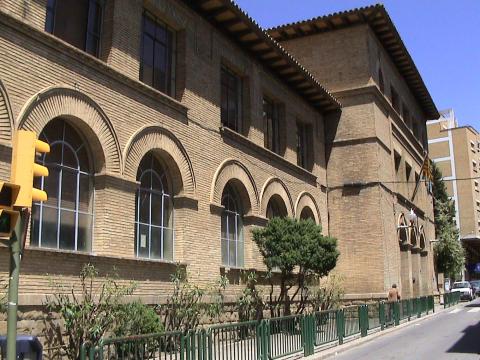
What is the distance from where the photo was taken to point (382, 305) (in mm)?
19062

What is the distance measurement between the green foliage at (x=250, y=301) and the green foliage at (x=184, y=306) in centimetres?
196

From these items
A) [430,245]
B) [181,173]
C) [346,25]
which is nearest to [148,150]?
[181,173]

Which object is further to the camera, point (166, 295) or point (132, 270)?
point (166, 295)

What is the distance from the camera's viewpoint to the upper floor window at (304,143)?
2419 centimetres

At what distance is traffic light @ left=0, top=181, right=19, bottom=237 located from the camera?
5383mm

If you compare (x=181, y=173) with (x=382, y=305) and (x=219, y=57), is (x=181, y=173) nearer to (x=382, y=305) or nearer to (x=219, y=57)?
(x=219, y=57)

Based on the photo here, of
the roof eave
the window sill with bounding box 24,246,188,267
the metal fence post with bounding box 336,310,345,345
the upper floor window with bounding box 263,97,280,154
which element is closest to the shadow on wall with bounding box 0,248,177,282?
the window sill with bounding box 24,246,188,267

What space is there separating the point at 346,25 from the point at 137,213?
16485 mm

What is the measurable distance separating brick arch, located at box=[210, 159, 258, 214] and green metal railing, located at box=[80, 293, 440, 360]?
444cm

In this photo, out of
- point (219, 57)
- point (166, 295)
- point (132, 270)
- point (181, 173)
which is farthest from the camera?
point (219, 57)

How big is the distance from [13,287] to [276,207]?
15979 millimetres

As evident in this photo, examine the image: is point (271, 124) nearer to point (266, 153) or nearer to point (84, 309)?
point (266, 153)

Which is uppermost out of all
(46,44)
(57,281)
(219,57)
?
(219,57)

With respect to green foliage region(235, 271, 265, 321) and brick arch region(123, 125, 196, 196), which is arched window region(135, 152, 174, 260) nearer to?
brick arch region(123, 125, 196, 196)
